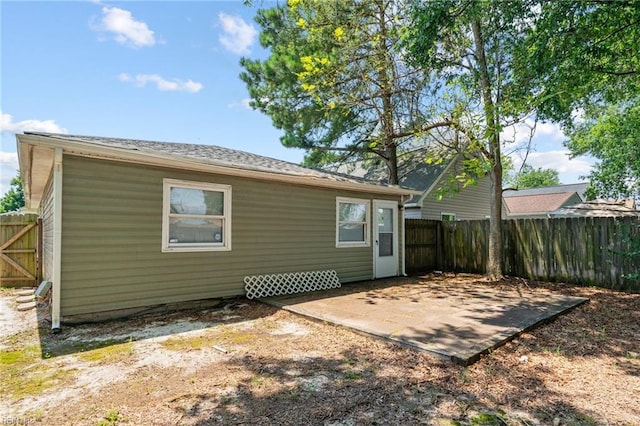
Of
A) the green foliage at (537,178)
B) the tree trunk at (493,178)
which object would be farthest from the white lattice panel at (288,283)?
the green foliage at (537,178)

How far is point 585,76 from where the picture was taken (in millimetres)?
6336

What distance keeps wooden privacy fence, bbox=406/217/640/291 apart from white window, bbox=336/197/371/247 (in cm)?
217

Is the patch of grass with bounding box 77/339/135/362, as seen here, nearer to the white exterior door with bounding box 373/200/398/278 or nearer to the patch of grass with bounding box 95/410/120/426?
the patch of grass with bounding box 95/410/120/426

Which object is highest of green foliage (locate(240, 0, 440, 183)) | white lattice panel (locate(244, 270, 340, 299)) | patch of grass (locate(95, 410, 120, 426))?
green foliage (locate(240, 0, 440, 183))

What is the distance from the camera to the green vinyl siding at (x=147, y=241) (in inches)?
190

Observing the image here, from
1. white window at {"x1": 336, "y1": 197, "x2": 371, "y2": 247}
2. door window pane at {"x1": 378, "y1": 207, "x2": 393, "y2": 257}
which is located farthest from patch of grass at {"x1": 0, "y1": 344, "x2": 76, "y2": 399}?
door window pane at {"x1": 378, "y1": 207, "x2": 393, "y2": 257}

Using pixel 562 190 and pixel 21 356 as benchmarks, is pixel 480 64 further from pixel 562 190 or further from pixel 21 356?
pixel 562 190

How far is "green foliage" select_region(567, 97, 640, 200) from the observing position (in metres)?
13.4

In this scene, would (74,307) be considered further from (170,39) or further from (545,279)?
(545,279)

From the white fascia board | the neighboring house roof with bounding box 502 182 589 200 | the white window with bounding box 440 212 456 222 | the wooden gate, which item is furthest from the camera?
the neighboring house roof with bounding box 502 182 589 200

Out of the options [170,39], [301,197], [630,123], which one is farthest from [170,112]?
[630,123]

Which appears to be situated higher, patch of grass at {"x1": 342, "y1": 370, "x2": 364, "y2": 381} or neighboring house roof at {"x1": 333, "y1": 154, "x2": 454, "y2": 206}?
neighboring house roof at {"x1": 333, "y1": 154, "x2": 454, "y2": 206}

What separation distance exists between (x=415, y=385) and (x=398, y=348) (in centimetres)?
91

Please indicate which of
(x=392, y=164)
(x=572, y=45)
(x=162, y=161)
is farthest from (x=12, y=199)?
(x=572, y=45)
